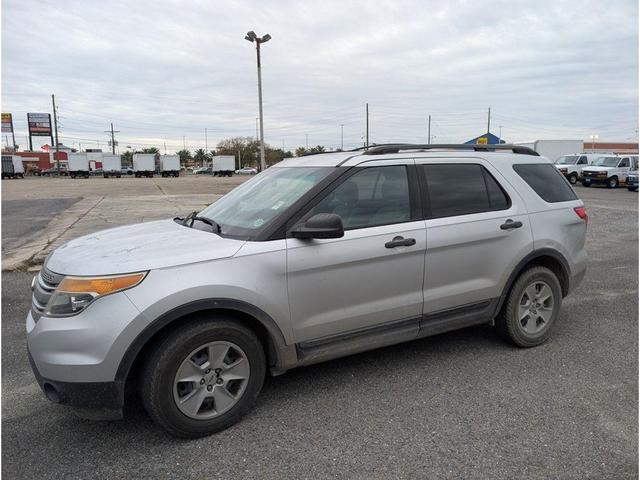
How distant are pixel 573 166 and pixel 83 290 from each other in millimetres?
36471

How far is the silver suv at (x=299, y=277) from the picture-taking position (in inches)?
106

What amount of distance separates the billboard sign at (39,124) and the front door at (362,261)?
116 m

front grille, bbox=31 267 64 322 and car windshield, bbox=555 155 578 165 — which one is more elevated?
car windshield, bbox=555 155 578 165

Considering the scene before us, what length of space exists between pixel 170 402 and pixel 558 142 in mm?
50781

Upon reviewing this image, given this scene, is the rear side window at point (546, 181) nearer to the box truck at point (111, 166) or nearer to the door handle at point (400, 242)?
the door handle at point (400, 242)

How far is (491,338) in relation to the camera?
450cm

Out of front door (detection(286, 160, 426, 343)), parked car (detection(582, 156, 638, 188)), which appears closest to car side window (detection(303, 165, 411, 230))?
front door (detection(286, 160, 426, 343))

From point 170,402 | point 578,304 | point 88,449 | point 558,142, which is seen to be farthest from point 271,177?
point 558,142

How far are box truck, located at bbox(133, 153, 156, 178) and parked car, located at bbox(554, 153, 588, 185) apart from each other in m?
57.2

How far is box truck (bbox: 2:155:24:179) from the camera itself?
58844mm

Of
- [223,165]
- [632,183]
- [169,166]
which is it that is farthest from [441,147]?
[169,166]

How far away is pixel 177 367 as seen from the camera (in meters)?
2.77

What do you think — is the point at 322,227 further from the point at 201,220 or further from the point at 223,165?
the point at 223,165

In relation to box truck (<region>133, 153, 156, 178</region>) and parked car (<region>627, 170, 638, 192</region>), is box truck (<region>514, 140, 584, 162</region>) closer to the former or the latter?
parked car (<region>627, 170, 638, 192</region>)
